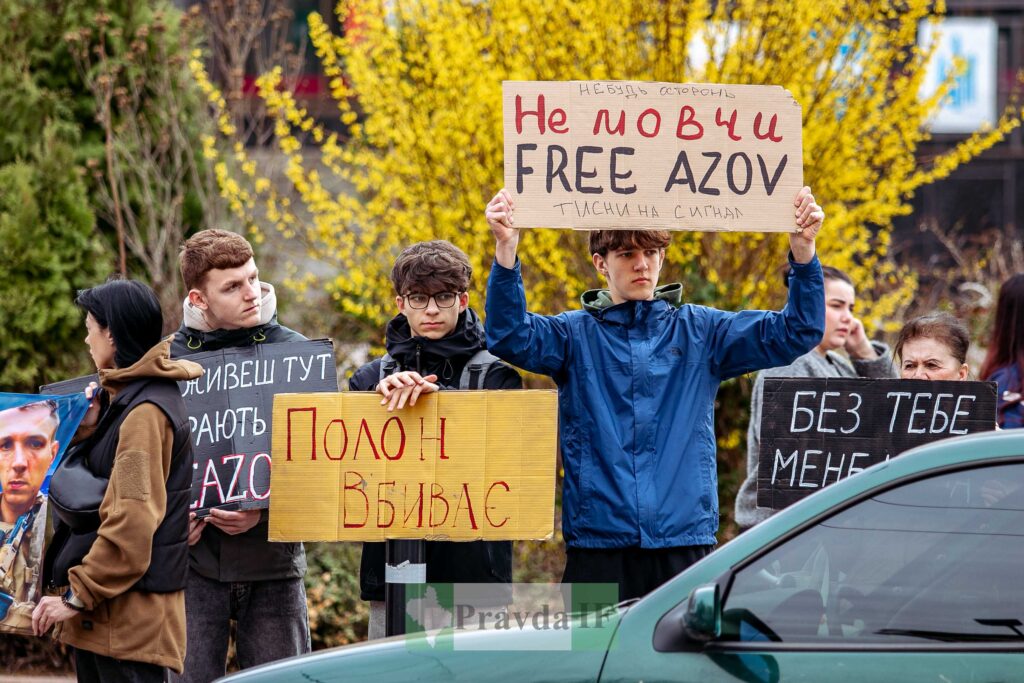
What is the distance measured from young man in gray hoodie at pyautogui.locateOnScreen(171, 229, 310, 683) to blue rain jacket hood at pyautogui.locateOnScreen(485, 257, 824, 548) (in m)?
1.04

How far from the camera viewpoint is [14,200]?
291 inches

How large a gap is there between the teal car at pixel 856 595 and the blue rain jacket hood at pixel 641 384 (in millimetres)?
1083

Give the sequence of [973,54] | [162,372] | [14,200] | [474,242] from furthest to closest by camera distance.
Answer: [973,54] < [474,242] < [14,200] < [162,372]

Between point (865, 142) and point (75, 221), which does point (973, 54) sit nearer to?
point (865, 142)

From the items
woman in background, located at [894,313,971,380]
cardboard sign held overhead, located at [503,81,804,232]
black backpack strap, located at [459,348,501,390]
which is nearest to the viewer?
cardboard sign held overhead, located at [503,81,804,232]

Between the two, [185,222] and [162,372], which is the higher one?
[185,222]

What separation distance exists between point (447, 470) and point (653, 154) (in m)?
1.26

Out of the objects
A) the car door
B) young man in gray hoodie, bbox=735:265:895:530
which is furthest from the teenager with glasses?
the car door

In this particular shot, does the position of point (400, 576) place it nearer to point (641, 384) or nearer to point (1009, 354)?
point (641, 384)

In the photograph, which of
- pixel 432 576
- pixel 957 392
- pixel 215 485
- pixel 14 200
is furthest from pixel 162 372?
pixel 14 200

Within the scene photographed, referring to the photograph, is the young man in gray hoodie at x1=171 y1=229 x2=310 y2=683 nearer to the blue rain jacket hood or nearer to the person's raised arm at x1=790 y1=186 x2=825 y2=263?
the blue rain jacket hood

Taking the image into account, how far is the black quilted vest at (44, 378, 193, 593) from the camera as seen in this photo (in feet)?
12.9

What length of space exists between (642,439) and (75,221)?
4.75 m

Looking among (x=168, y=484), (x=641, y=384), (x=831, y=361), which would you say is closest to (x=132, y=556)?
(x=168, y=484)
